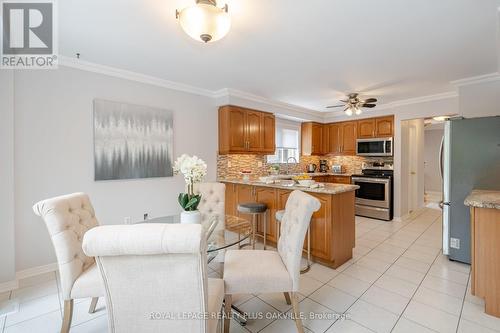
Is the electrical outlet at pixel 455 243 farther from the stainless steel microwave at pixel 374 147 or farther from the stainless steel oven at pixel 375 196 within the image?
the stainless steel microwave at pixel 374 147

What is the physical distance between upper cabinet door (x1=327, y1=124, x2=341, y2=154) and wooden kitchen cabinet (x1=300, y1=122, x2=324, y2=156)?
0.22 metres

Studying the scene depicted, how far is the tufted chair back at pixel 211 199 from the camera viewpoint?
262 cm

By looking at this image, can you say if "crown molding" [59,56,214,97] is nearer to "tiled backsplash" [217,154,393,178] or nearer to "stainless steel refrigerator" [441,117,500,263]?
"tiled backsplash" [217,154,393,178]

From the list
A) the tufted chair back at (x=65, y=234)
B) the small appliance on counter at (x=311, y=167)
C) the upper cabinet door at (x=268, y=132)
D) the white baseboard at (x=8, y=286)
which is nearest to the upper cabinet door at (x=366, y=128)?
the small appliance on counter at (x=311, y=167)

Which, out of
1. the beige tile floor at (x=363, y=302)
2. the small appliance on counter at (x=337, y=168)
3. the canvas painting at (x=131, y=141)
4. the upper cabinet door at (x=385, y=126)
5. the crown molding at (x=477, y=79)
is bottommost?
the beige tile floor at (x=363, y=302)

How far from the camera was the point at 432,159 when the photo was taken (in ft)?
26.4

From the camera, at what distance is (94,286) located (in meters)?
1.59

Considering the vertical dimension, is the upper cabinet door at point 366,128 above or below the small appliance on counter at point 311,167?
above

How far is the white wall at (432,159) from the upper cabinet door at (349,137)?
4.35 m

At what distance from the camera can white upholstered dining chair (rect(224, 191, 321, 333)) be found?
162 cm

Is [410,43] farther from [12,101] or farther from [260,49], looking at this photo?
[12,101]

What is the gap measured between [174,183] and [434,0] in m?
3.66

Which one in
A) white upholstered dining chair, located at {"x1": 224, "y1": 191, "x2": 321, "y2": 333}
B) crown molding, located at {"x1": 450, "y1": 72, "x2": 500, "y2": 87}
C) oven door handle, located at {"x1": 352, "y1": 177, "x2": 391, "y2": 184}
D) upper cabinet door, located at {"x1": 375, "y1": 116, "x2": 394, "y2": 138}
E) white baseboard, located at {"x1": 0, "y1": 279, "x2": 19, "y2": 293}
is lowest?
white baseboard, located at {"x1": 0, "y1": 279, "x2": 19, "y2": 293}

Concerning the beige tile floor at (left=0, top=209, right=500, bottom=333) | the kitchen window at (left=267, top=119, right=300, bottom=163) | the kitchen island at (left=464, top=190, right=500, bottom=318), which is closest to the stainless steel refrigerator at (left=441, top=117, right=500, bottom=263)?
the beige tile floor at (left=0, top=209, right=500, bottom=333)
